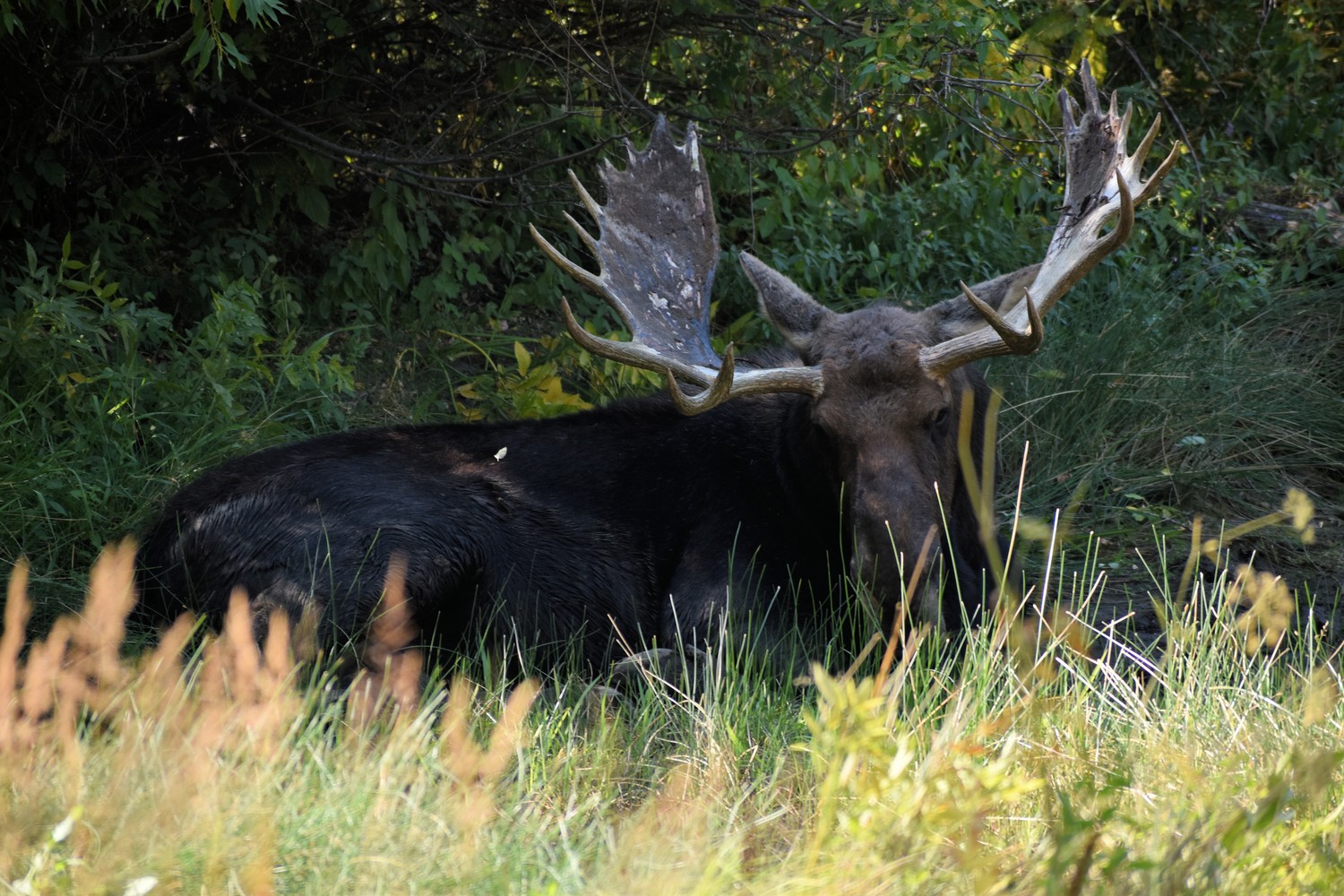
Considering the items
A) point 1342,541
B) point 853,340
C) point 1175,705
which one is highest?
point 853,340

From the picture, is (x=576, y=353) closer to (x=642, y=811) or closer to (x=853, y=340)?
(x=853, y=340)

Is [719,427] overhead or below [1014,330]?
below

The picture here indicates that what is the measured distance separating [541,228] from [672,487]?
9.71ft

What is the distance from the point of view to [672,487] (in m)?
5.12

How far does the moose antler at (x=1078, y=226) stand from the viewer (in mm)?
4414

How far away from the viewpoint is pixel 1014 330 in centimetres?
439

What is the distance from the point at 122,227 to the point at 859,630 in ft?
14.6

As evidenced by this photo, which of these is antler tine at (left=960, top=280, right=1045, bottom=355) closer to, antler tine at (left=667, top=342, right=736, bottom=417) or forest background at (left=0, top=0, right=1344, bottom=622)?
antler tine at (left=667, top=342, right=736, bottom=417)

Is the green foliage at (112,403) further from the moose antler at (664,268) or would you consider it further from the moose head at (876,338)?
the moose head at (876,338)

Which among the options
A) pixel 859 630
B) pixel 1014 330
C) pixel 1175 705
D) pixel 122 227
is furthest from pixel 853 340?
pixel 122 227

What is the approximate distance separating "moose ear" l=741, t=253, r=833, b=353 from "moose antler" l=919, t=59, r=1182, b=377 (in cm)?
61

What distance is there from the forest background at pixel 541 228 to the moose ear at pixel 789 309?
1.03 meters

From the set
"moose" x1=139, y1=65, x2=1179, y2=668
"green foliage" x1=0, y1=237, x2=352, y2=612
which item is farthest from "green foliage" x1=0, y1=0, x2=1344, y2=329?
"moose" x1=139, y1=65, x2=1179, y2=668

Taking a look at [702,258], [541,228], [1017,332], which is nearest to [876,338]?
[1017,332]
